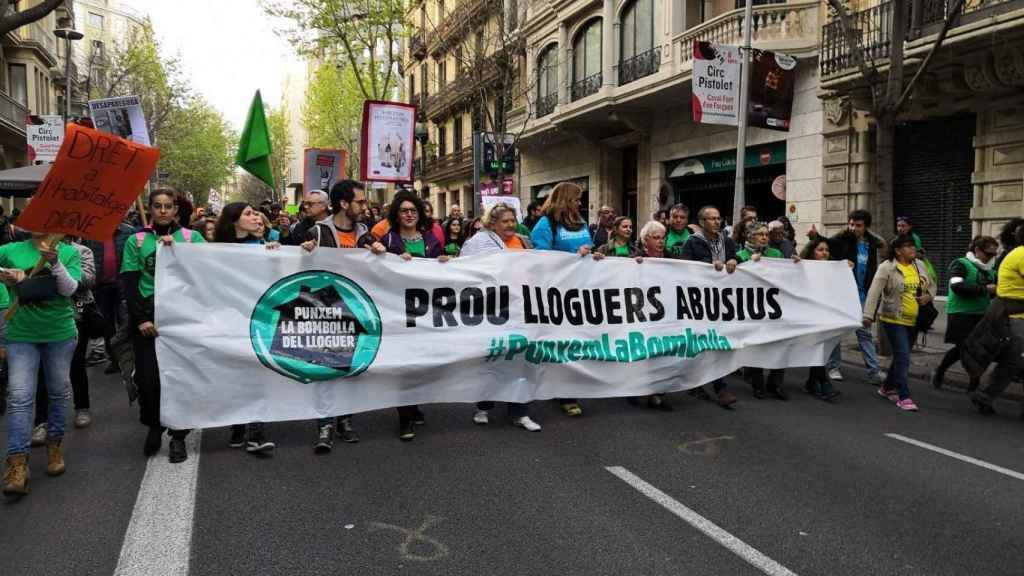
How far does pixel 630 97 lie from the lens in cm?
2008

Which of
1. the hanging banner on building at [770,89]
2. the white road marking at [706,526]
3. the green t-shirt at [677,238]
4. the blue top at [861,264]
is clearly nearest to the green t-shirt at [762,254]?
the green t-shirt at [677,238]

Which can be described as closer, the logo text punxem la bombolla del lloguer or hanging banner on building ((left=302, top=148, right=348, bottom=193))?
the logo text punxem la bombolla del lloguer

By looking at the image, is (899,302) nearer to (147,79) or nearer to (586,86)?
(586,86)

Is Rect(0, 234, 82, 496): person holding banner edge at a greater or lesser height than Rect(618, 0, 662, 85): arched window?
lesser

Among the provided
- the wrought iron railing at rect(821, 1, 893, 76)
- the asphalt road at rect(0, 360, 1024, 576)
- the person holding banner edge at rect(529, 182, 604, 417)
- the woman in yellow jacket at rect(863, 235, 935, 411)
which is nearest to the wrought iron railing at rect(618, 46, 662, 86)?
the wrought iron railing at rect(821, 1, 893, 76)

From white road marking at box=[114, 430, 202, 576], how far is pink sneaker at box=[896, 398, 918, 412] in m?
6.03

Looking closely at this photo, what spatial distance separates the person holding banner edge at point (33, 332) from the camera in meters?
4.54

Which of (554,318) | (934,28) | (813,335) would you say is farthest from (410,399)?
(934,28)

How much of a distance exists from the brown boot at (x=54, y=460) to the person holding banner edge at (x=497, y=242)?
2917 millimetres

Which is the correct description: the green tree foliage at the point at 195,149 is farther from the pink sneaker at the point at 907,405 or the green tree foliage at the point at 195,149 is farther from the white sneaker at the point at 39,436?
the pink sneaker at the point at 907,405

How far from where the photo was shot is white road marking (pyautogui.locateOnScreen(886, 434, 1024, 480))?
16.8ft

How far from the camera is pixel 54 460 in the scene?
4.89 meters

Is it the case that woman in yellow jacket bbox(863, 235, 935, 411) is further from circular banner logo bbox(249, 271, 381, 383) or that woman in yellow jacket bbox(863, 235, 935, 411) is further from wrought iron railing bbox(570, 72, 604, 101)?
wrought iron railing bbox(570, 72, 604, 101)

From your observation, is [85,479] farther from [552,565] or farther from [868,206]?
[868,206]
